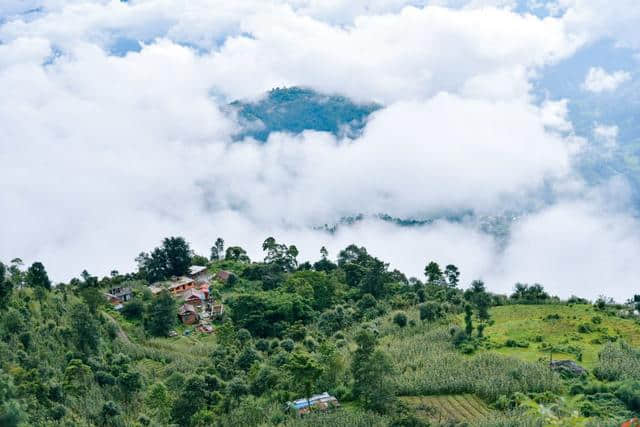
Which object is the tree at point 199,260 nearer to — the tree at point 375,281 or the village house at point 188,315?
the village house at point 188,315

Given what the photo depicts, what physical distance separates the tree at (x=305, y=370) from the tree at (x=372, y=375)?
2.29 m

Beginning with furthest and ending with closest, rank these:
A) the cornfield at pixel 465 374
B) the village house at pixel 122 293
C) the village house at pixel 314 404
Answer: the village house at pixel 122 293
the cornfield at pixel 465 374
the village house at pixel 314 404

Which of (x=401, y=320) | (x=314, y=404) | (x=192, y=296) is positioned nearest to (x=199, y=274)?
(x=192, y=296)

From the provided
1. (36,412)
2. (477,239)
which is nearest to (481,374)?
(36,412)

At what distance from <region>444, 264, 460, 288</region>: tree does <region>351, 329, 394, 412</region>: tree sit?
33.0 metres

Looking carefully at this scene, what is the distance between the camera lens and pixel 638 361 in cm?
3819

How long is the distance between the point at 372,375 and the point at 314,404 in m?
3.84

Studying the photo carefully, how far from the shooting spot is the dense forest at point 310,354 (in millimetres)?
32969

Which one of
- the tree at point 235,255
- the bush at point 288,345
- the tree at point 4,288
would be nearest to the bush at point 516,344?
the bush at point 288,345

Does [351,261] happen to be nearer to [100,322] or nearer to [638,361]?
[100,322]

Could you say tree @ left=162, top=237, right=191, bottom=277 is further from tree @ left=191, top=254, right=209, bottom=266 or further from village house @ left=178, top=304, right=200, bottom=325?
village house @ left=178, top=304, right=200, bottom=325

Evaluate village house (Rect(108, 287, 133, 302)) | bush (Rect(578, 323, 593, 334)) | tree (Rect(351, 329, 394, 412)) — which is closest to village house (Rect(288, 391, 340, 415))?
tree (Rect(351, 329, 394, 412))

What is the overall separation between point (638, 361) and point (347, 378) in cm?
1845

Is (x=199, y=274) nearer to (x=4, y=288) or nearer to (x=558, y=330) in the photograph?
(x=4, y=288)
